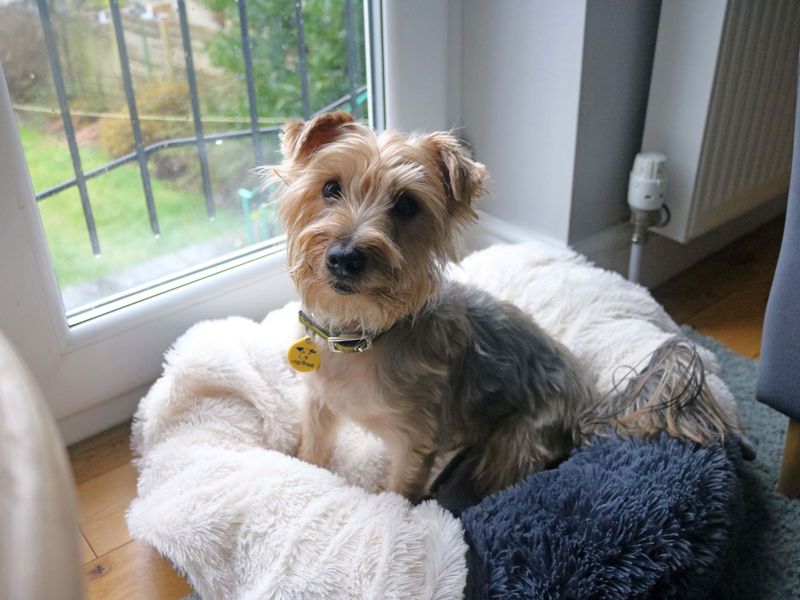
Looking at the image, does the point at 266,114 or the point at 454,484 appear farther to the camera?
the point at 266,114

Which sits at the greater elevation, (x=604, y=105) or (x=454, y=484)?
(x=604, y=105)

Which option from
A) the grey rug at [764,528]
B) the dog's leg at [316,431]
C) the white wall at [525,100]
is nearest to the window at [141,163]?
the white wall at [525,100]

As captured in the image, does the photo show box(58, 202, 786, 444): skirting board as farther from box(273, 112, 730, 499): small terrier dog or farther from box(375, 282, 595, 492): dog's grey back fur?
box(375, 282, 595, 492): dog's grey back fur

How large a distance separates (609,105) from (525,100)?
0.69 ft

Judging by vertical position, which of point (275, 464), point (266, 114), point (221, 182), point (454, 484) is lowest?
point (454, 484)

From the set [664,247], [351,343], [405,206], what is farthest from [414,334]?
[664,247]

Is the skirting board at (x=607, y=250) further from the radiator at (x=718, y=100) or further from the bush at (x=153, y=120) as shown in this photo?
the bush at (x=153, y=120)

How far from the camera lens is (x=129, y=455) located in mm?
1730

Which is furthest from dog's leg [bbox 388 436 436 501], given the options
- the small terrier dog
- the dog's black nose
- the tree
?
the tree

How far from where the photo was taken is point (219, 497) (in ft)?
4.35

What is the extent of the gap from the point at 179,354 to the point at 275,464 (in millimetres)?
401

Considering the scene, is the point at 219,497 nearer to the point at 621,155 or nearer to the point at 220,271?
the point at 220,271

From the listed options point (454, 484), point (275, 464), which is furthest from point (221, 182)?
point (454, 484)

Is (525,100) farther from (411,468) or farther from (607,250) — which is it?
(411,468)
